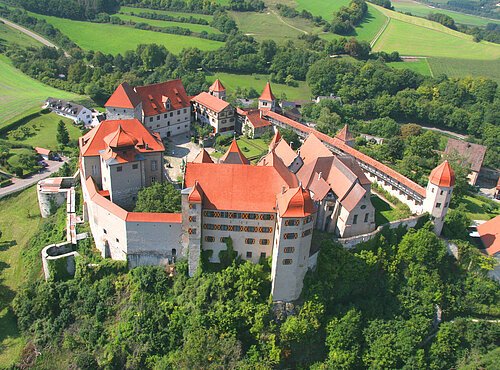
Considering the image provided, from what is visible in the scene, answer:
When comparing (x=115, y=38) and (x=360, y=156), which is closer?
(x=360, y=156)

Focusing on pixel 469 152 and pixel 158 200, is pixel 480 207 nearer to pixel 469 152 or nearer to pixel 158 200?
pixel 469 152

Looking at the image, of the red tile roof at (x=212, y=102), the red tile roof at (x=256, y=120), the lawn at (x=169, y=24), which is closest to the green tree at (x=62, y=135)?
the red tile roof at (x=212, y=102)

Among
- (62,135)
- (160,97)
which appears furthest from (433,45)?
(62,135)

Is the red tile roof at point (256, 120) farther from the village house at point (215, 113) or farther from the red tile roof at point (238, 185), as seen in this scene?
the red tile roof at point (238, 185)

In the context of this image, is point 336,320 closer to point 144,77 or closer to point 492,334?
point 492,334

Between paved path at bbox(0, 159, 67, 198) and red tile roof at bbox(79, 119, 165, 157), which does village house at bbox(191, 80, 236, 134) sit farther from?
paved path at bbox(0, 159, 67, 198)

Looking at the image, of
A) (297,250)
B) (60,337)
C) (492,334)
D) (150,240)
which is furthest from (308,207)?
(60,337)
